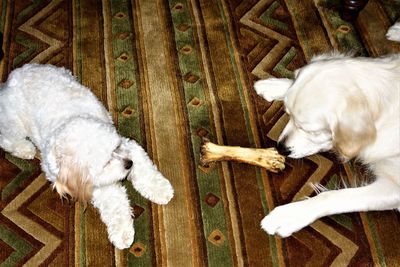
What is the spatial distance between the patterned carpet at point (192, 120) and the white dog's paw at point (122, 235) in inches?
2.3

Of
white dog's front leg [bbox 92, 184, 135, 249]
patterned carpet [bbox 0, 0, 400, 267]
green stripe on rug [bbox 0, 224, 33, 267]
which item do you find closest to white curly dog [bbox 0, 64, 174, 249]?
white dog's front leg [bbox 92, 184, 135, 249]

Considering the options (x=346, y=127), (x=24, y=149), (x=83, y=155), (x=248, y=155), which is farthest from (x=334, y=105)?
(x=24, y=149)

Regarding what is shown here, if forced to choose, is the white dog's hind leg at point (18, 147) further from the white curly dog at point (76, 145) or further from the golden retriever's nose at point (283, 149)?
the golden retriever's nose at point (283, 149)

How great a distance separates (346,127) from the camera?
186cm

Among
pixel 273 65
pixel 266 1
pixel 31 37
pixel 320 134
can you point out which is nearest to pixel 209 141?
pixel 320 134

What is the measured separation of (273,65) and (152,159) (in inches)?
38.2

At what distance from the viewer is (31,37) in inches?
117

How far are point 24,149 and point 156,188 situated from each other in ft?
2.56

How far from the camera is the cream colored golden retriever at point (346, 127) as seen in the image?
1.83 metres

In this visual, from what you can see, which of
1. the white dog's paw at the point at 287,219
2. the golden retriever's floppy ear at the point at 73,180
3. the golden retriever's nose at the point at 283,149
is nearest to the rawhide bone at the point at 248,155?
the golden retriever's nose at the point at 283,149

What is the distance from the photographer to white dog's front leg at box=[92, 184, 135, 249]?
6.90ft

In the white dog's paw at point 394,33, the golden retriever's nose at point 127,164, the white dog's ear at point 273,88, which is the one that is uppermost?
the golden retriever's nose at point 127,164

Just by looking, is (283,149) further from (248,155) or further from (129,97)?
(129,97)

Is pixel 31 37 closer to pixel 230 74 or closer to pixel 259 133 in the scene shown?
pixel 230 74
